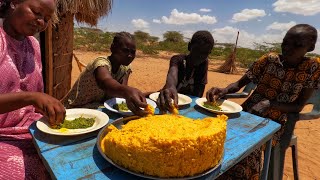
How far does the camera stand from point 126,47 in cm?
287

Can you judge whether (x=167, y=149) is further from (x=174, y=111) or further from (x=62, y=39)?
(x=62, y=39)

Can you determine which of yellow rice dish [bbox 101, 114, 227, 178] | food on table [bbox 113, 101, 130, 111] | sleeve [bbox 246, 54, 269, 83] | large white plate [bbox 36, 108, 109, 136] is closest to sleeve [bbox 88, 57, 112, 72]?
food on table [bbox 113, 101, 130, 111]

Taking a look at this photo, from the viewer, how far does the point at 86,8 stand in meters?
4.84

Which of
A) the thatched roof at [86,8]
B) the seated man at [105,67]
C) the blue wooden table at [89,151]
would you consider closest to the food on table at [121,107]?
the blue wooden table at [89,151]

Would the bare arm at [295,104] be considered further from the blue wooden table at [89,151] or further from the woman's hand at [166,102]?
the woman's hand at [166,102]

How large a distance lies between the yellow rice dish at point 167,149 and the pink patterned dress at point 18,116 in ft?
2.36

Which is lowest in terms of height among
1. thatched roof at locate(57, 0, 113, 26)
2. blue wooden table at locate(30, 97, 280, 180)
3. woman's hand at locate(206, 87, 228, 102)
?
blue wooden table at locate(30, 97, 280, 180)

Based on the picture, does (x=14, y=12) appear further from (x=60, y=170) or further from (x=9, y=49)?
(x=60, y=170)

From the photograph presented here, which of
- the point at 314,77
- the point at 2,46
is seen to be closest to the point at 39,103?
the point at 2,46

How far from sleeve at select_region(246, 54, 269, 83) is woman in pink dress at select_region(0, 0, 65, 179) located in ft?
7.93

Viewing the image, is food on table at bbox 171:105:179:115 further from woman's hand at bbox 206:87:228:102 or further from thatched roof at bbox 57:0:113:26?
thatched roof at bbox 57:0:113:26

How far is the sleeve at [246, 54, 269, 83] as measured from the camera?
327 cm

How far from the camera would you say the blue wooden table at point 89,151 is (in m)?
1.35

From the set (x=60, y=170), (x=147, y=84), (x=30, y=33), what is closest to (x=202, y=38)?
(x=30, y=33)
